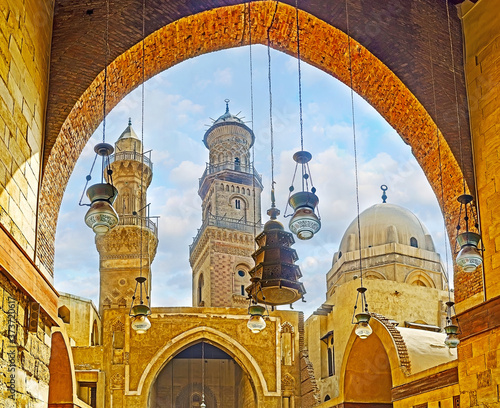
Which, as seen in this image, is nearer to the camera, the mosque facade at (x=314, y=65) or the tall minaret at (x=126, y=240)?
the mosque facade at (x=314, y=65)

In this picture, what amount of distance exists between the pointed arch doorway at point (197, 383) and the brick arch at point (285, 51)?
57.5 ft

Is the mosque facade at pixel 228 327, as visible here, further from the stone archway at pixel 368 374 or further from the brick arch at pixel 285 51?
the brick arch at pixel 285 51

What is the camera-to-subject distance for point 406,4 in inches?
287

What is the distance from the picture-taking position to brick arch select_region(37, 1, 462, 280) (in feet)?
21.0

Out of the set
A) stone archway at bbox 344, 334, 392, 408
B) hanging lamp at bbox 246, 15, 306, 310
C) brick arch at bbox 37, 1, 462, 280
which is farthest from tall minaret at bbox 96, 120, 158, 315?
hanging lamp at bbox 246, 15, 306, 310

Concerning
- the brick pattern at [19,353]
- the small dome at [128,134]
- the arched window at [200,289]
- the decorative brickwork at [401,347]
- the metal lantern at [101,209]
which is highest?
the small dome at [128,134]

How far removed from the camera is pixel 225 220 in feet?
107

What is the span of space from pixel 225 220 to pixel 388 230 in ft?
31.2

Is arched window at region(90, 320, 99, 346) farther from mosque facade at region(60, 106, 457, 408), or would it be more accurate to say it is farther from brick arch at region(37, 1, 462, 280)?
brick arch at region(37, 1, 462, 280)

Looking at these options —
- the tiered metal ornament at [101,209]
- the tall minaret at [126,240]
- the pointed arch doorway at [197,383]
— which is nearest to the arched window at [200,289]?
the tall minaret at [126,240]

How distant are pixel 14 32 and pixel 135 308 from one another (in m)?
3.35

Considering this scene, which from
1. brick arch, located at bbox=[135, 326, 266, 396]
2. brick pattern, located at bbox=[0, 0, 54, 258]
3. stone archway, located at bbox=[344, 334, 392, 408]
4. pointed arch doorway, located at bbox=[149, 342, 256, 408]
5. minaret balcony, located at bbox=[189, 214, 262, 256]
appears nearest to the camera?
brick pattern, located at bbox=[0, 0, 54, 258]

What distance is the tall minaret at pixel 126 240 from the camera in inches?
962

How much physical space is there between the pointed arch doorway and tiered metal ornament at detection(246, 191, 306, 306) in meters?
18.6
